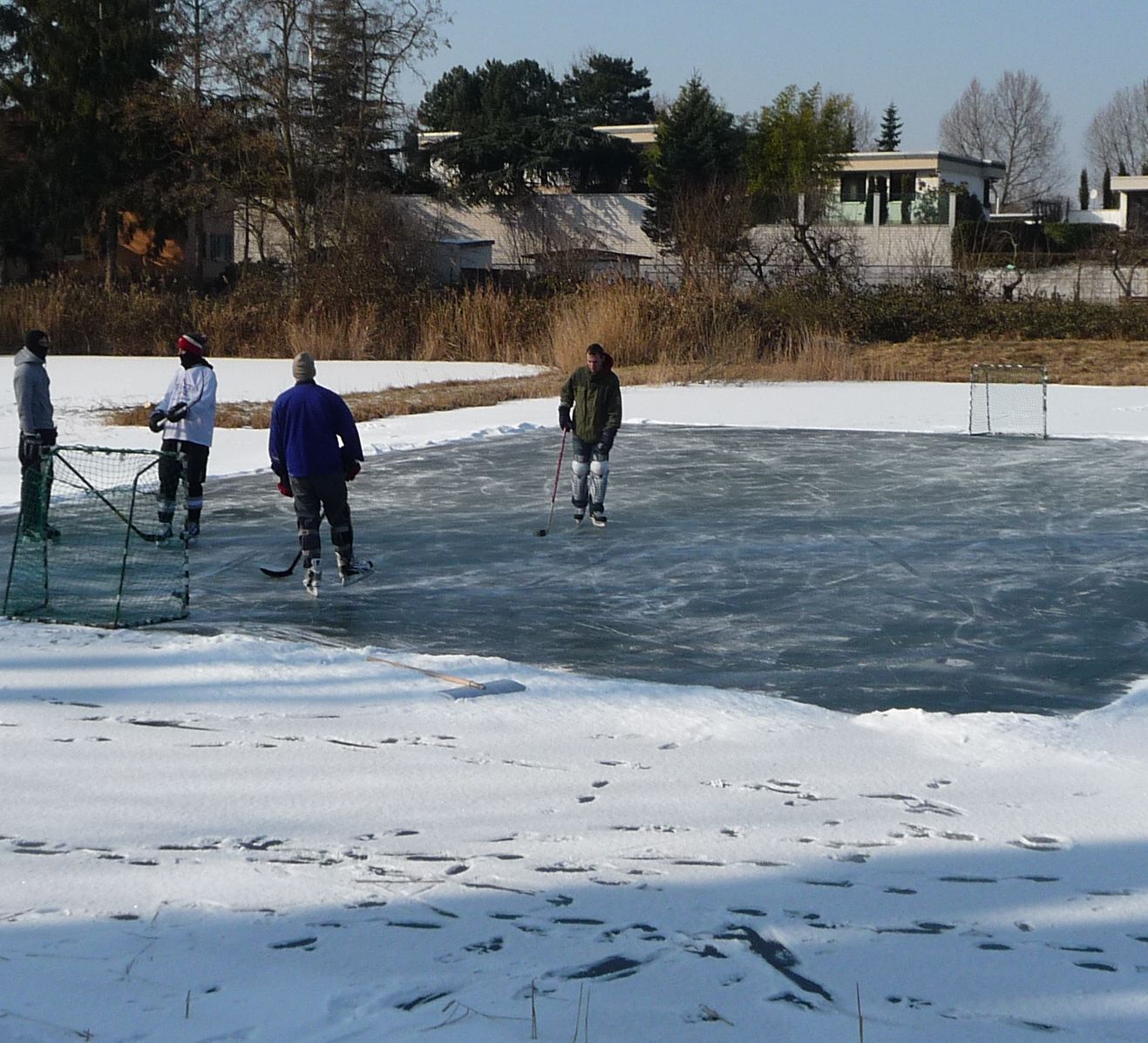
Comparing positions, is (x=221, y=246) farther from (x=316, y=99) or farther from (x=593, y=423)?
(x=593, y=423)

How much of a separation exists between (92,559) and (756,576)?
4298 millimetres

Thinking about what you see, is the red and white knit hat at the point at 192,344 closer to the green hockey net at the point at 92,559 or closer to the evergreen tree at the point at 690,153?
the green hockey net at the point at 92,559

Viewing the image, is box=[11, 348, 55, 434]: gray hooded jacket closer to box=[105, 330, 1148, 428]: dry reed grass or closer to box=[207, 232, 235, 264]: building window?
box=[105, 330, 1148, 428]: dry reed grass

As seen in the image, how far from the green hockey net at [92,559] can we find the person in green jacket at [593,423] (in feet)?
9.31

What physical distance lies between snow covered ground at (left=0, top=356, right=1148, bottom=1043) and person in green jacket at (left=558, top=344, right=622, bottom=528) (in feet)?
13.4

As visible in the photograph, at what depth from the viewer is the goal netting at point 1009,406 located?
17.5 metres

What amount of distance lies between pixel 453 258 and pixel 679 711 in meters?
41.3

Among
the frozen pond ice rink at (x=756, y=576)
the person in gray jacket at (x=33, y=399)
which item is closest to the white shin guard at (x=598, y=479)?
the frozen pond ice rink at (x=756, y=576)

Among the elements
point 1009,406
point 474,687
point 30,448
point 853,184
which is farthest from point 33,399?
point 853,184

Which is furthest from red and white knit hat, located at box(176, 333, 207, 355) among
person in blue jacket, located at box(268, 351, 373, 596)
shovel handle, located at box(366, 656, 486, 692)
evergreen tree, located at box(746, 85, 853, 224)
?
evergreen tree, located at box(746, 85, 853, 224)

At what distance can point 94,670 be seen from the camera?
6535 mm

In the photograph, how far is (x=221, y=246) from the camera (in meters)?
56.1

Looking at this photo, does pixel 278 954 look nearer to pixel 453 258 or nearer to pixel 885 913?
pixel 885 913

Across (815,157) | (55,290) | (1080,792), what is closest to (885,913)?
(1080,792)
